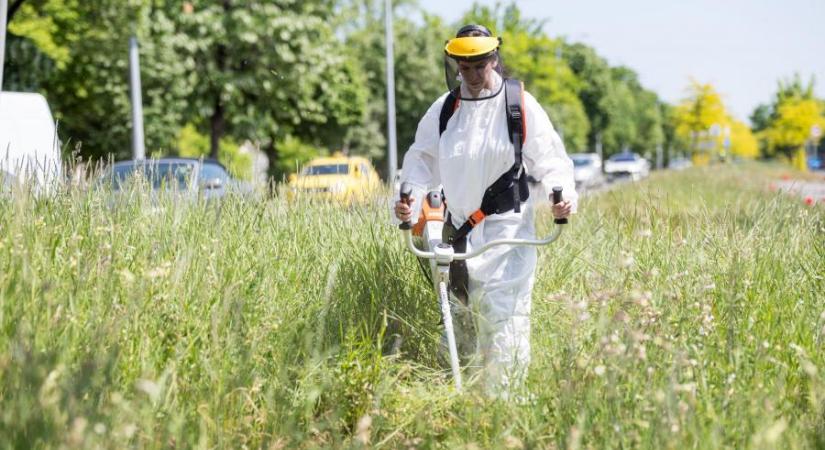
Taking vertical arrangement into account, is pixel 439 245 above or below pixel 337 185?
below

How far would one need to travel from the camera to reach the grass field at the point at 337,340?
2.85 m

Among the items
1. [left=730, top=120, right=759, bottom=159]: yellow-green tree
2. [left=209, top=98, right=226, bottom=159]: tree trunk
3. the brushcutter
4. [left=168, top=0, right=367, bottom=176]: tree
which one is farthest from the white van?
[left=730, top=120, right=759, bottom=159]: yellow-green tree

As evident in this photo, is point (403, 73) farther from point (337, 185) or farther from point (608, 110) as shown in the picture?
point (608, 110)

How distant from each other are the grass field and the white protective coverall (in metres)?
0.20

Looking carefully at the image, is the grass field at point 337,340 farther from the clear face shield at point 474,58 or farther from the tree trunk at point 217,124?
the tree trunk at point 217,124

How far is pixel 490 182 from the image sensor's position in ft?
14.2

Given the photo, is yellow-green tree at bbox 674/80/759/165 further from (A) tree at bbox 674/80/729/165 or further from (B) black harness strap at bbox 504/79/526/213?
(B) black harness strap at bbox 504/79/526/213

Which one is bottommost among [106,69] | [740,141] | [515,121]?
[740,141]

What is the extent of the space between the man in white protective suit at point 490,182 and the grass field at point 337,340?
0.23 m

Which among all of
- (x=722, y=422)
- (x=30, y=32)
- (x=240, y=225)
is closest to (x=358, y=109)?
(x=30, y=32)

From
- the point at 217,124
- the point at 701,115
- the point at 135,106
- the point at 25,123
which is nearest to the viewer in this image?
the point at 25,123

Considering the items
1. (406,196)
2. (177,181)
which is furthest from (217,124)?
(406,196)

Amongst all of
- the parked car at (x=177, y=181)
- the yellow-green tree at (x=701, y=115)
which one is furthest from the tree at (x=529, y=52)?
the parked car at (x=177, y=181)

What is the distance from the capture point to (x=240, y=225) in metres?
4.65
